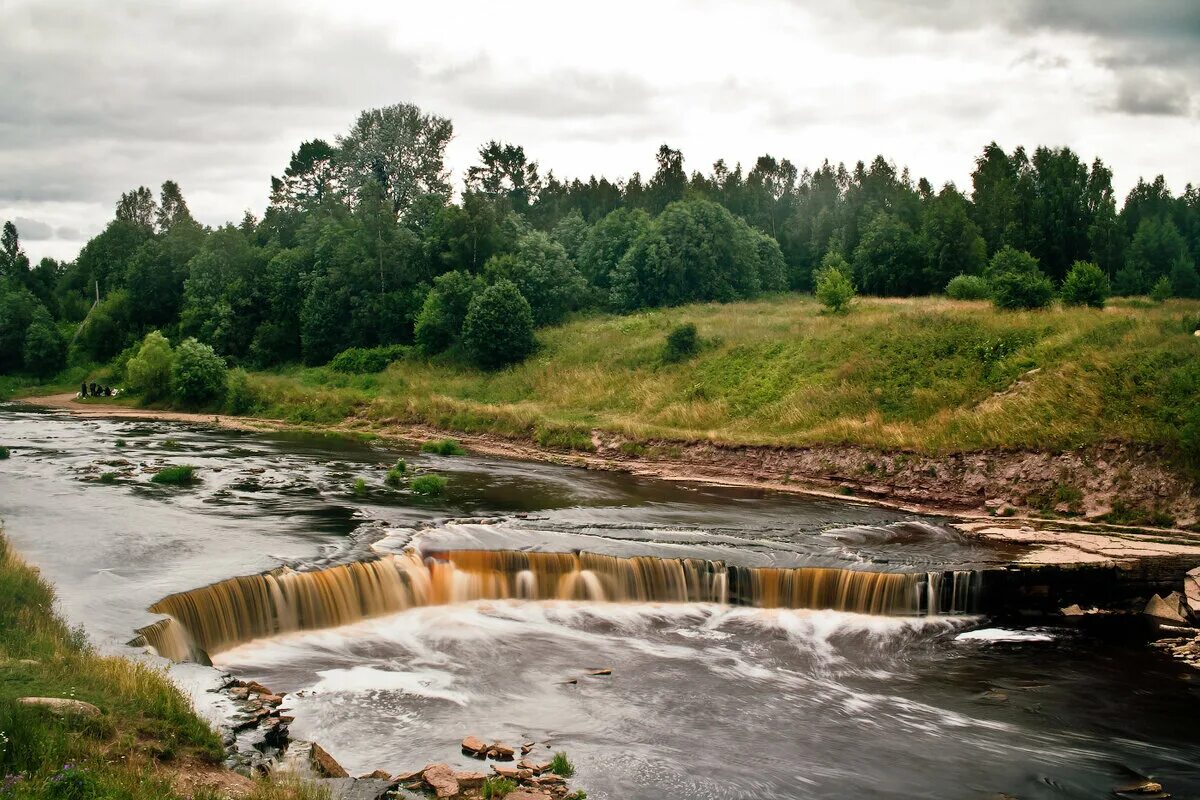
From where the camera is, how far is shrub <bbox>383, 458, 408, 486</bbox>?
119 ft

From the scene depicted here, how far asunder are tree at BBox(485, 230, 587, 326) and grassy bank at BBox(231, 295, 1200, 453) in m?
5.24

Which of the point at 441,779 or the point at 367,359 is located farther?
the point at 367,359

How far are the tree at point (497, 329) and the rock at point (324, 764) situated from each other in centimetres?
5034

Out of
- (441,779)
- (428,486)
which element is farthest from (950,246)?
(441,779)

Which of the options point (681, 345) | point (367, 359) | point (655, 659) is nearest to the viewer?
point (655, 659)

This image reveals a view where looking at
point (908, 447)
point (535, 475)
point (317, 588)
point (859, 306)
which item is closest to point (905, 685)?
point (317, 588)

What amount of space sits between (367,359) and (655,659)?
5482 centimetres

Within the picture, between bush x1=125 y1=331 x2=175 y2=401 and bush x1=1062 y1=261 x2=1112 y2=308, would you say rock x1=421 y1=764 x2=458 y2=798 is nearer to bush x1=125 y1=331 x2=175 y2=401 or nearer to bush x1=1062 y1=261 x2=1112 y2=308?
bush x1=1062 y1=261 x2=1112 y2=308

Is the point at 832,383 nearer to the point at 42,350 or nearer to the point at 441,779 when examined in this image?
the point at 441,779

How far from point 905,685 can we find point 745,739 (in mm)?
4828

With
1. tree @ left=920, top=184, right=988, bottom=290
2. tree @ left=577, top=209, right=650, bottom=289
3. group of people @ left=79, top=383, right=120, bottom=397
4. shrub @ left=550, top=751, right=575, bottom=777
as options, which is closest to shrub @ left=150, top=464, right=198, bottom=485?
shrub @ left=550, top=751, right=575, bottom=777

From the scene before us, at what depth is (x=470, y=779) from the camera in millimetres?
13203

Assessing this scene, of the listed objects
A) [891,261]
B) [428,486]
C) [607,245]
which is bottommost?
[428,486]

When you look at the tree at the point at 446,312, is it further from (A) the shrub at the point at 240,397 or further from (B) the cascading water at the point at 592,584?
(B) the cascading water at the point at 592,584
